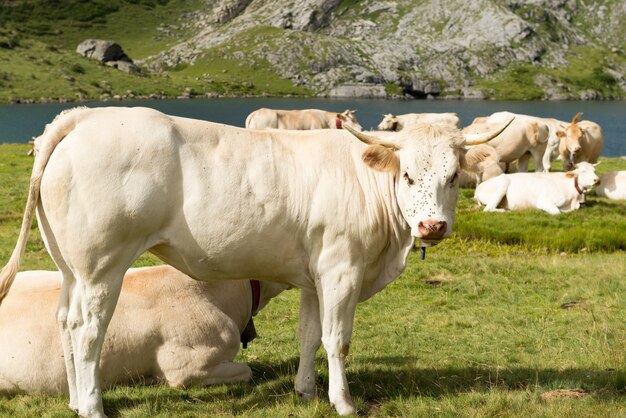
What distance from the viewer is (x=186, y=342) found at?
7551mm

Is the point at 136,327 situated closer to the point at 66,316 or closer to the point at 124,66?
the point at 66,316

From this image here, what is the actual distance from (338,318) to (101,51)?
173m

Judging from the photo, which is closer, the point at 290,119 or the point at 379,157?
the point at 379,157

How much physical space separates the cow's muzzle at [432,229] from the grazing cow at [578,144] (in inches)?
922

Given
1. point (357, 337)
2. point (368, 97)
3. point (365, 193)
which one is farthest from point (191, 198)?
point (368, 97)

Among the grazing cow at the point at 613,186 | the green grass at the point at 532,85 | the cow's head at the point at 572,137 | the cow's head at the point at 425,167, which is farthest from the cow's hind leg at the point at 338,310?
the green grass at the point at 532,85

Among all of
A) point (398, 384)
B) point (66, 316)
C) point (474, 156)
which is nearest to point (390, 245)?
point (474, 156)

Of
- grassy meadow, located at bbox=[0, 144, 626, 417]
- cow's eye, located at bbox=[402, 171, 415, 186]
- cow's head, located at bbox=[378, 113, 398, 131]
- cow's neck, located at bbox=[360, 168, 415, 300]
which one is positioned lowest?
cow's head, located at bbox=[378, 113, 398, 131]

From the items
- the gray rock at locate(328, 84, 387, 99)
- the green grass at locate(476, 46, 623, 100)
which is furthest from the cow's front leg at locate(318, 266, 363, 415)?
the green grass at locate(476, 46, 623, 100)

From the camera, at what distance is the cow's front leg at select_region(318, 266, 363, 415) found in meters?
6.61

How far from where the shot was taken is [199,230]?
6.23 meters

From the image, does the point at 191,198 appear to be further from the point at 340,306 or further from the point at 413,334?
the point at 413,334

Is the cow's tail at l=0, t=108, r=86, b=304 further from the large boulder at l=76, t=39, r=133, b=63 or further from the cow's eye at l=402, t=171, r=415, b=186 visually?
the large boulder at l=76, t=39, r=133, b=63

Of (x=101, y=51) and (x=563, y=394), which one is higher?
(x=563, y=394)
